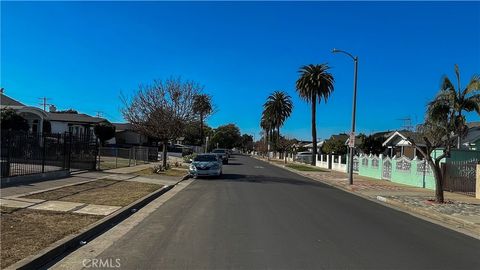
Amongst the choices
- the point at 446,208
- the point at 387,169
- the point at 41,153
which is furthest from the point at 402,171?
the point at 41,153

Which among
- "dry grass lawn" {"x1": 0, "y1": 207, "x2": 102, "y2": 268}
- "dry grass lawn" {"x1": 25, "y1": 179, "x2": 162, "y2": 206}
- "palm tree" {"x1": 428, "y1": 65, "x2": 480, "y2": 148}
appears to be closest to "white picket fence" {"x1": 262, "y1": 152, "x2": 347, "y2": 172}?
"palm tree" {"x1": 428, "y1": 65, "x2": 480, "y2": 148}

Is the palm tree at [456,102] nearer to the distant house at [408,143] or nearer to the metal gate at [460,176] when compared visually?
the metal gate at [460,176]

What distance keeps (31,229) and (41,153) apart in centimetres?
1225

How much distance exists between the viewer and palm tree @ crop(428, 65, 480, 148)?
1013 inches

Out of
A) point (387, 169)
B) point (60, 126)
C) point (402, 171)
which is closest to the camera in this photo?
point (402, 171)

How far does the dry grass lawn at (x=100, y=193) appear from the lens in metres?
15.0

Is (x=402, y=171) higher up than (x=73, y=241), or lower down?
higher up

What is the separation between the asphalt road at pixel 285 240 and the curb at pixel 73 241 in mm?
689

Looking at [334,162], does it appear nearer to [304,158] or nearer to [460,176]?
[304,158]

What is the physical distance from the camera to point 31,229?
9859 mm

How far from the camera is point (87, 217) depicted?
11.9 m

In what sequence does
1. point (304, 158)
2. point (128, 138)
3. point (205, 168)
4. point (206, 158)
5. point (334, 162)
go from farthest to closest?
point (304, 158)
point (128, 138)
point (334, 162)
point (206, 158)
point (205, 168)

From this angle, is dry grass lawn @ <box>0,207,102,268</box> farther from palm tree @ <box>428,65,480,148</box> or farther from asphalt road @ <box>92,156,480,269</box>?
palm tree @ <box>428,65,480,148</box>

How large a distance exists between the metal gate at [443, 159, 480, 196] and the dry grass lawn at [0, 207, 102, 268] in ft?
67.8
